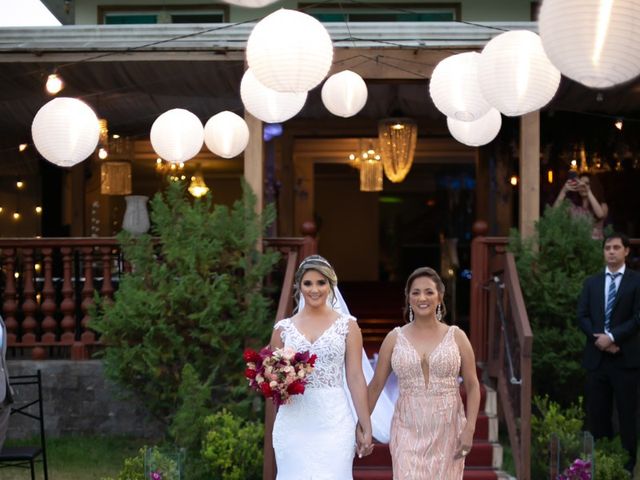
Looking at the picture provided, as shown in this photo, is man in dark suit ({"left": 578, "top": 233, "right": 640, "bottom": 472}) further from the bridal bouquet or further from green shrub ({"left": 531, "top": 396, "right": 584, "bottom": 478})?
the bridal bouquet

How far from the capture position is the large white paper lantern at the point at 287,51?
741cm

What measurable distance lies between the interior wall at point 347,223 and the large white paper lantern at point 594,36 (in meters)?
16.2

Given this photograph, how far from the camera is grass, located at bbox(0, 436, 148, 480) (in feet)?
29.9

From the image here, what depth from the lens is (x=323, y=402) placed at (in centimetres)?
632

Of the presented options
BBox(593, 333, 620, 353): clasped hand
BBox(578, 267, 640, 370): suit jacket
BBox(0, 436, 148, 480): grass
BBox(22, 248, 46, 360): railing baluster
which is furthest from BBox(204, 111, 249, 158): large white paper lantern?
BBox(593, 333, 620, 353): clasped hand

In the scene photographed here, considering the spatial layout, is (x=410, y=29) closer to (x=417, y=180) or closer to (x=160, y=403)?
(x=160, y=403)

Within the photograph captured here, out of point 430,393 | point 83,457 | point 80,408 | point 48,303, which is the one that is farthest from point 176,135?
point 430,393

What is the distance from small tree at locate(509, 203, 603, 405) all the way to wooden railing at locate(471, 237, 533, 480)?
0.27m

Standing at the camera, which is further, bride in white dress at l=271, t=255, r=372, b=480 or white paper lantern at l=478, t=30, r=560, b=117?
white paper lantern at l=478, t=30, r=560, b=117

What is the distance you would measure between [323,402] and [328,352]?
30 centimetres

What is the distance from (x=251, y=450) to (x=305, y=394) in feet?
6.62

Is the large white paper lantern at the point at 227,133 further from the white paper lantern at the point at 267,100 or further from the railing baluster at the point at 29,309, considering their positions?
the railing baluster at the point at 29,309

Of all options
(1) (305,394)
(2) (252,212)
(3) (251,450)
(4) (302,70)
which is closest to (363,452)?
(1) (305,394)

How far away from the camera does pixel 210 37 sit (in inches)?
395
